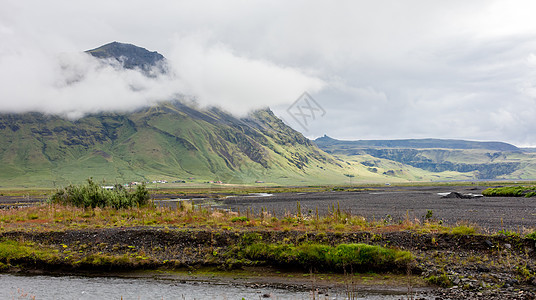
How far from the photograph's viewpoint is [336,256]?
20453 millimetres

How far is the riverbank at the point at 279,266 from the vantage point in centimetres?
1736

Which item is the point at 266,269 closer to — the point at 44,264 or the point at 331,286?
the point at 331,286

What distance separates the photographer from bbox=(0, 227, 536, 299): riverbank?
17359 mm

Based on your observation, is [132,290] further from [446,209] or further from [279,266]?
[446,209]

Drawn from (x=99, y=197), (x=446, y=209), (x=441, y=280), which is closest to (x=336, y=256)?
(x=441, y=280)

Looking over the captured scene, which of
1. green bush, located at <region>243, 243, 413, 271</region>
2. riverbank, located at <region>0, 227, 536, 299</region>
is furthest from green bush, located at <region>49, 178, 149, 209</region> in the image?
green bush, located at <region>243, 243, 413, 271</region>

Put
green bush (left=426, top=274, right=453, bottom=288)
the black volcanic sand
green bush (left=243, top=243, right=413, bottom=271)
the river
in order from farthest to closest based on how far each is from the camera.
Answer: the black volcanic sand → green bush (left=243, top=243, right=413, bottom=271) → green bush (left=426, top=274, right=453, bottom=288) → the river

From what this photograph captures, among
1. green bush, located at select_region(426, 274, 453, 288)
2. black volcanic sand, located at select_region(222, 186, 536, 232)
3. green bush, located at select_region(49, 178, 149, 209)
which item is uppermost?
green bush, located at select_region(49, 178, 149, 209)

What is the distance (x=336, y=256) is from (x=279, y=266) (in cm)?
328

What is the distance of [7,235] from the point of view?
89.4 feet

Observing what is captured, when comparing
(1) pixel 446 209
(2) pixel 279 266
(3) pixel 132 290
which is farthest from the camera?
(1) pixel 446 209

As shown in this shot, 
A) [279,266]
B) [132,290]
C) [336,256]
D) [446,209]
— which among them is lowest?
[446,209]

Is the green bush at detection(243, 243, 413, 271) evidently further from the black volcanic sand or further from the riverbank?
the black volcanic sand

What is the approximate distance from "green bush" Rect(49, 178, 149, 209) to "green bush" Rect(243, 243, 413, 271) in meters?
24.9
